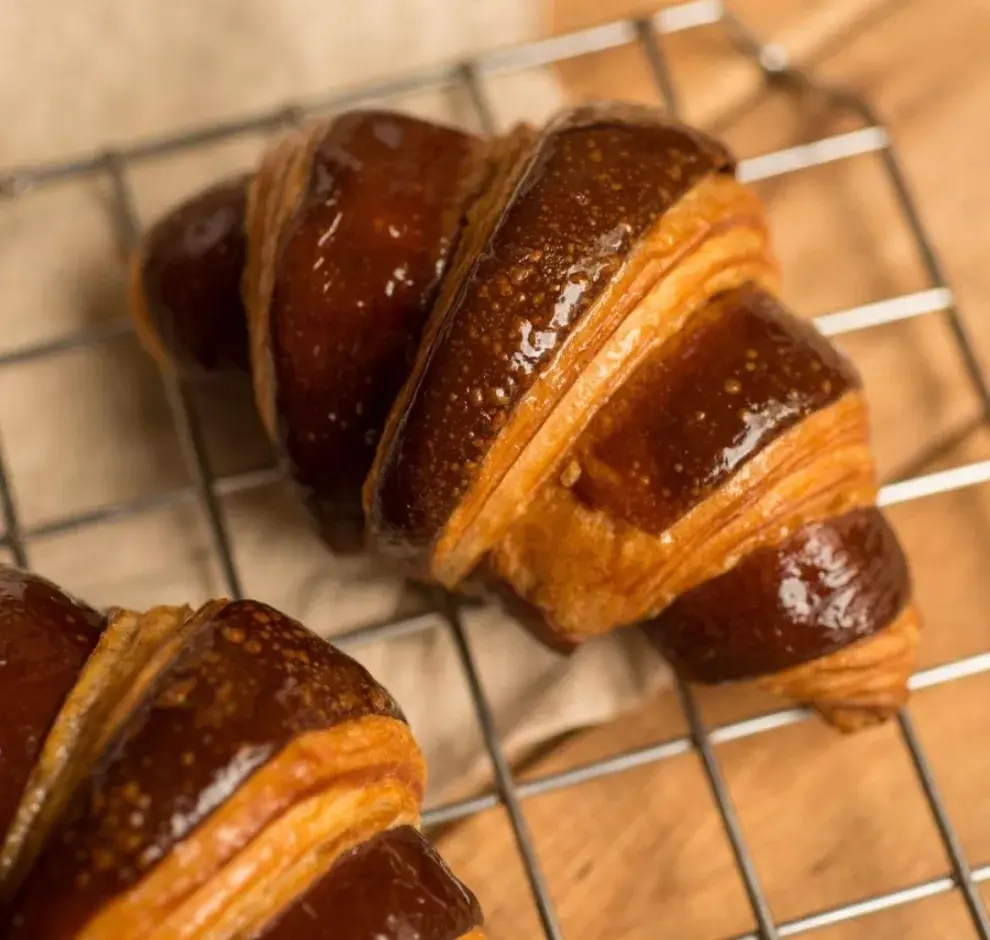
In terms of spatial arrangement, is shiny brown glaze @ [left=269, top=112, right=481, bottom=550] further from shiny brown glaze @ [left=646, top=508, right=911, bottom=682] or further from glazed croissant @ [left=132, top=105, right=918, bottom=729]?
shiny brown glaze @ [left=646, top=508, right=911, bottom=682]

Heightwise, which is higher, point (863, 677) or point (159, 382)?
point (159, 382)

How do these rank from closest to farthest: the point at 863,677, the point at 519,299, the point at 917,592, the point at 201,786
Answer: the point at 201,786, the point at 519,299, the point at 863,677, the point at 917,592

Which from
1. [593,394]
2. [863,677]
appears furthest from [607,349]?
[863,677]

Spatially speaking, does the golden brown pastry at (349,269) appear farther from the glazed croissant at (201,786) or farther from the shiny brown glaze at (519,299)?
the glazed croissant at (201,786)

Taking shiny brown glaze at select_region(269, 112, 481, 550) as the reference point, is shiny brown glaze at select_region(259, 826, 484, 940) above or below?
below

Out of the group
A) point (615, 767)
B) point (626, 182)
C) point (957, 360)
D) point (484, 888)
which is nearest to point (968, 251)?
point (957, 360)

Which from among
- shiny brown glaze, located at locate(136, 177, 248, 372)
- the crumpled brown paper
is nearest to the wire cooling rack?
the crumpled brown paper

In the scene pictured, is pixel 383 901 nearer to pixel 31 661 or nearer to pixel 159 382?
pixel 31 661
